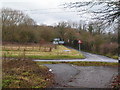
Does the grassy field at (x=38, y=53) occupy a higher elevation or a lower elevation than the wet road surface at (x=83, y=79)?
lower

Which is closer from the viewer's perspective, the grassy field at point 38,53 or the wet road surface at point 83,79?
the wet road surface at point 83,79

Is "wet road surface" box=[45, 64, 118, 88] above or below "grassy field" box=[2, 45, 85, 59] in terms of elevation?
above

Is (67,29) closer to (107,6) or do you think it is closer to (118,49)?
(118,49)

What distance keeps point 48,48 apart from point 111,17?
72.2ft

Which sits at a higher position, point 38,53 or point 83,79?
point 83,79

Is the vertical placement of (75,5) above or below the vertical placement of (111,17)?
above

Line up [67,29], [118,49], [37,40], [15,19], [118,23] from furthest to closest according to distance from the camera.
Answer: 1. [67,29]
2. [15,19]
3. [37,40]
4. [118,49]
5. [118,23]

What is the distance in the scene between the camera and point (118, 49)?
29.3ft

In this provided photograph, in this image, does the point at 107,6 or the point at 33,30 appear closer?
the point at 107,6

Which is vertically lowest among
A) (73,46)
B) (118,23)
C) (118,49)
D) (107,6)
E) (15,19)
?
(73,46)

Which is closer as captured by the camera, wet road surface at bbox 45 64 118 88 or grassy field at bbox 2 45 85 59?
wet road surface at bbox 45 64 118 88

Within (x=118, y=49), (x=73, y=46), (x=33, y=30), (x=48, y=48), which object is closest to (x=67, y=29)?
(x=73, y=46)

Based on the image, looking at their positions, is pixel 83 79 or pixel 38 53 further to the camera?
pixel 38 53

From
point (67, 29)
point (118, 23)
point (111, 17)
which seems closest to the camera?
point (111, 17)
